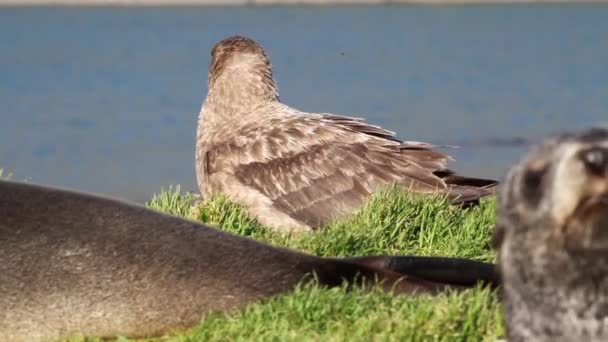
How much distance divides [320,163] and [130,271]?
2.93m

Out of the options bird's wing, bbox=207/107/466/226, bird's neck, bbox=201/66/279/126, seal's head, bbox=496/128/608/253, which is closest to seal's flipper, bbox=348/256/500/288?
seal's head, bbox=496/128/608/253

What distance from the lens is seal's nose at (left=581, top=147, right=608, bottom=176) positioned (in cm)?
336

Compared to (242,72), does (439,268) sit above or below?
below

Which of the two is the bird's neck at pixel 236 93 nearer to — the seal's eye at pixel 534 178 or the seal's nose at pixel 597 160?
the seal's eye at pixel 534 178

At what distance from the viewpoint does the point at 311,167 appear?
832 centimetres

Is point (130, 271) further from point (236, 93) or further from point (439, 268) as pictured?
point (236, 93)

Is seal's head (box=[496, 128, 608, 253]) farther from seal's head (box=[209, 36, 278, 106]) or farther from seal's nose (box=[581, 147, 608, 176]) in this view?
seal's head (box=[209, 36, 278, 106])

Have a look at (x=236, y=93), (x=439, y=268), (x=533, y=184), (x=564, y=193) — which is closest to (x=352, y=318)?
(x=439, y=268)

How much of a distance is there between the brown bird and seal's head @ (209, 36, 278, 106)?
0.42 meters

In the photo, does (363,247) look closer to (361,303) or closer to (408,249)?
(408,249)

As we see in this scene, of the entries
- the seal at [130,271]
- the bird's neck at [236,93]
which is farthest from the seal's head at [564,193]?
the bird's neck at [236,93]

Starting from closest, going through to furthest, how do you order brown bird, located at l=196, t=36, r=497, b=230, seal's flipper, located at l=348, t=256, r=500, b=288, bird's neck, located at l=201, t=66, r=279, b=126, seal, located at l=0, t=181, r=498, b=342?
seal, located at l=0, t=181, r=498, b=342 < seal's flipper, located at l=348, t=256, r=500, b=288 < brown bird, located at l=196, t=36, r=497, b=230 < bird's neck, located at l=201, t=66, r=279, b=126

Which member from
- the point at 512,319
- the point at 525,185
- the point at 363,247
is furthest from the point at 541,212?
the point at 363,247

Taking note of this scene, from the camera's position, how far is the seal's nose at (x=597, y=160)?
3361mm
